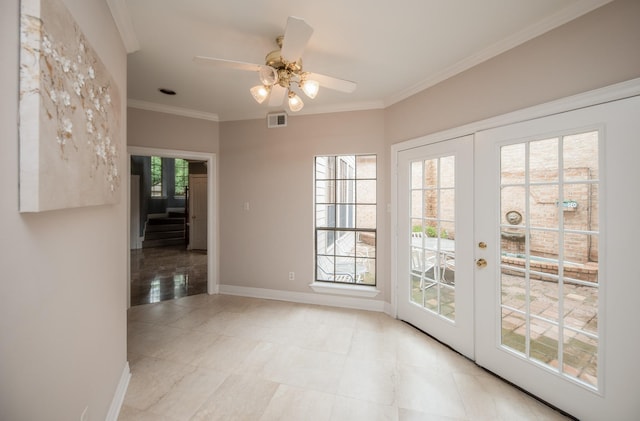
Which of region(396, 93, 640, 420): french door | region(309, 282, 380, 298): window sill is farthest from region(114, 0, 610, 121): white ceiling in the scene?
region(309, 282, 380, 298): window sill

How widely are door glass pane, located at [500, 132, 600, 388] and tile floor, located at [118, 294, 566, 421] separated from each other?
1.38 ft

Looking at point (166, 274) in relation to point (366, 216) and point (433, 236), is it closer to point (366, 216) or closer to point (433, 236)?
point (366, 216)

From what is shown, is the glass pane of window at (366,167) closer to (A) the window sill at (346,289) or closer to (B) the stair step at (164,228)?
(A) the window sill at (346,289)

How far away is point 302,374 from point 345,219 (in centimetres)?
199

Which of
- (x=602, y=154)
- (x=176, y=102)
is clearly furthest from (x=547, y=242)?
(x=176, y=102)

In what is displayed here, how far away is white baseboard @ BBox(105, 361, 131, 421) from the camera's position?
1617 mm

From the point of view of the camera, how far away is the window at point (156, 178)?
32.8 feet

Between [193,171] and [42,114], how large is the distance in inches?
278

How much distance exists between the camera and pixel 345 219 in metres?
3.62

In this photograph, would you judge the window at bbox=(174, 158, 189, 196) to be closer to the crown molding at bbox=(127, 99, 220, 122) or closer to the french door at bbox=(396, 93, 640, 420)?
the crown molding at bbox=(127, 99, 220, 122)

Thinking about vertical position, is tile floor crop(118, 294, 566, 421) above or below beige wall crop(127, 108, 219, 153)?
below

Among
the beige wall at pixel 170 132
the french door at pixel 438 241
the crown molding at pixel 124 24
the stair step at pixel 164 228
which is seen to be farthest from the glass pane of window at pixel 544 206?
the stair step at pixel 164 228

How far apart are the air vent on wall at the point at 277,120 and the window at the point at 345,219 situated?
2.27 ft

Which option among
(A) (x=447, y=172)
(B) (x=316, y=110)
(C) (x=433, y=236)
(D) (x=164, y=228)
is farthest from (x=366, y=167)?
(D) (x=164, y=228)
